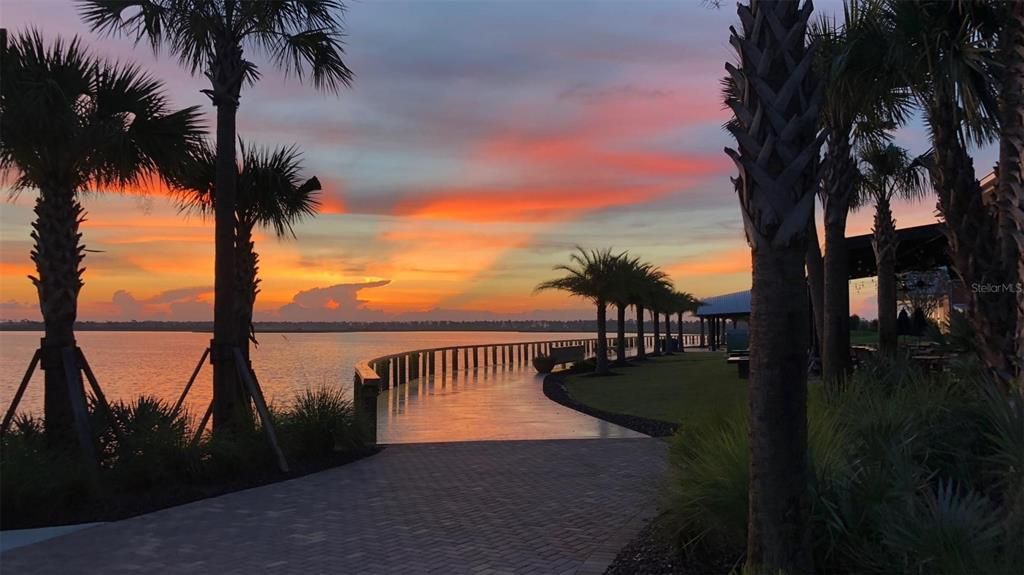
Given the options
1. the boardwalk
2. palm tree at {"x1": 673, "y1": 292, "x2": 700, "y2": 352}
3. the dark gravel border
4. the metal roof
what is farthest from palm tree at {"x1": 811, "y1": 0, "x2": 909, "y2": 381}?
palm tree at {"x1": 673, "y1": 292, "x2": 700, "y2": 352}

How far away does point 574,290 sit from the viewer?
1281 inches

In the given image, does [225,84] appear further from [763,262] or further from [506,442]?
[763,262]

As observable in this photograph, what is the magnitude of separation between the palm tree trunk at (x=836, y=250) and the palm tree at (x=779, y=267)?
8283 millimetres

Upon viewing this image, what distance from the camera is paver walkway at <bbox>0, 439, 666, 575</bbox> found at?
18.1ft

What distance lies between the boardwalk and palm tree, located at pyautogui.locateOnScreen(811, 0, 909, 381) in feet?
11.6

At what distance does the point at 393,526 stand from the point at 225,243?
479cm

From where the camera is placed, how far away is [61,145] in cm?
797

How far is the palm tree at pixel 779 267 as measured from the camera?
418cm

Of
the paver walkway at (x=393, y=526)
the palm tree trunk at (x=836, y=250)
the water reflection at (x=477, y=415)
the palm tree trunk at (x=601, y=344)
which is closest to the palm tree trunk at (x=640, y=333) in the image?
the palm tree trunk at (x=601, y=344)

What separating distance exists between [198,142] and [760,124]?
7339 millimetres

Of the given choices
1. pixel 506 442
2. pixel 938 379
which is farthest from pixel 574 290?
pixel 938 379

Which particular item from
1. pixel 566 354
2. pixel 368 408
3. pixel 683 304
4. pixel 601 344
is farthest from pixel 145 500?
pixel 683 304

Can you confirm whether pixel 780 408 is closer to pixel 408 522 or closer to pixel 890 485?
pixel 890 485

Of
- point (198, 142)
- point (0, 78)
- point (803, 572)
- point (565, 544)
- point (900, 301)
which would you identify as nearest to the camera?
point (803, 572)
